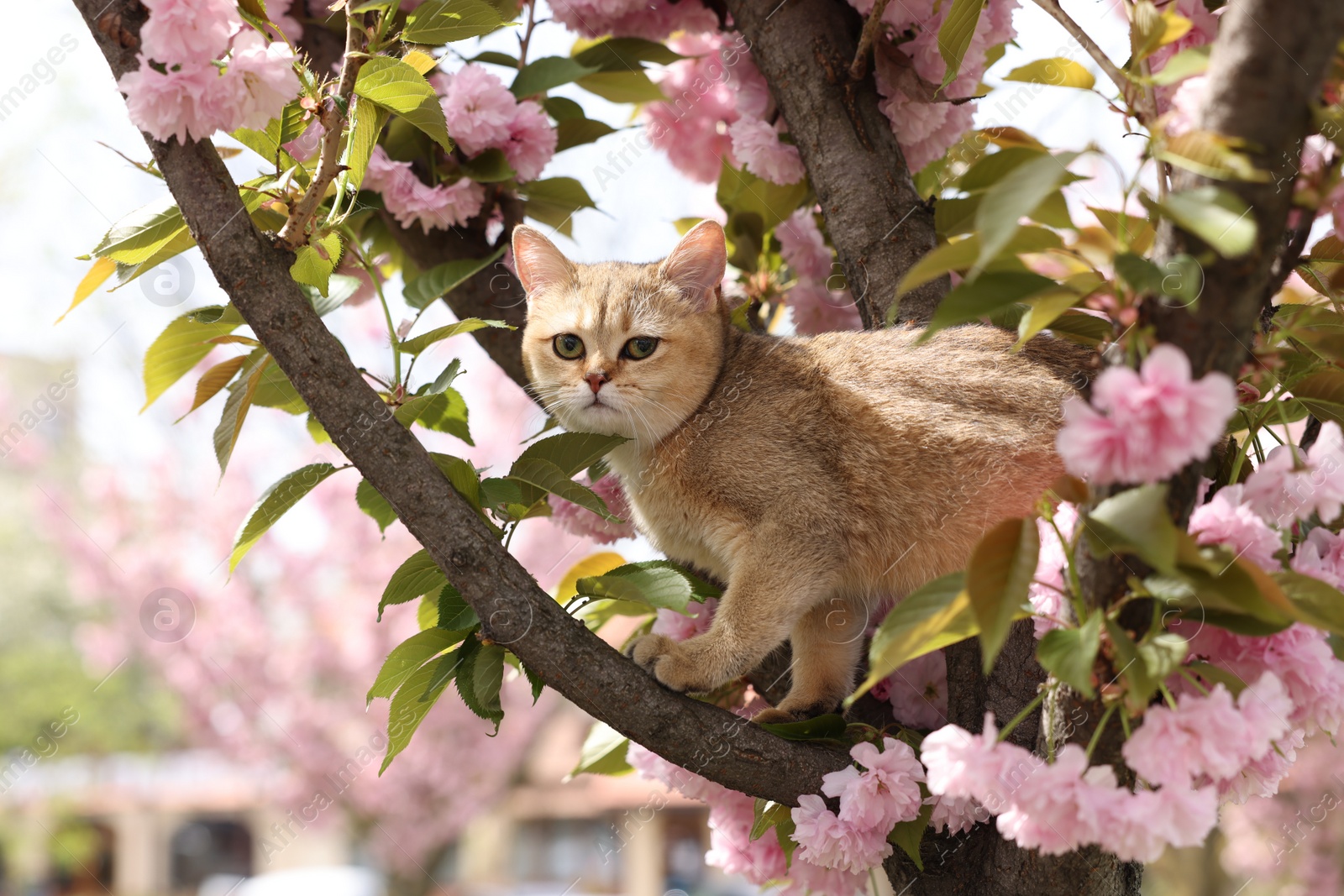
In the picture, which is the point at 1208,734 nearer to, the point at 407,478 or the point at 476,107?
the point at 407,478

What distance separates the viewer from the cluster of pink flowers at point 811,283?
2211 mm

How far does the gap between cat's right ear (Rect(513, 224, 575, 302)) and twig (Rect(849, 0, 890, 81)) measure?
73cm

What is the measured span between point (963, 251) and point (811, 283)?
4.68 ft

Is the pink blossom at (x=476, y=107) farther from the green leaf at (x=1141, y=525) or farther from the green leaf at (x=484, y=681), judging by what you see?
the green leaf at (x=1141, y=525)

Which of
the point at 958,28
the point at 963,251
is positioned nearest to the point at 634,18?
the point at 958,28

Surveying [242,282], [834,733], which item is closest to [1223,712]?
[834,733]

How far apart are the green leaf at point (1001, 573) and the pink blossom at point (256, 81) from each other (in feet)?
3.49

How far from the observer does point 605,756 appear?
6.32 ft

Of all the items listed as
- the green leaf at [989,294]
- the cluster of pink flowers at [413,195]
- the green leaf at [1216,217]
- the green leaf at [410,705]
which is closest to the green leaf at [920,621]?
the green leaf at [989,294]

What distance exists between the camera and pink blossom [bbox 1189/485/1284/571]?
996 millimetres

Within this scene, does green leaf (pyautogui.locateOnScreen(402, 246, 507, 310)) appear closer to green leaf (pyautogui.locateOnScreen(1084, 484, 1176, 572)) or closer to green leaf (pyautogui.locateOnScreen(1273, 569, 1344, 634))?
green leaf (pyautogui.locateOnScreen(1084, 484, 1176, 572))

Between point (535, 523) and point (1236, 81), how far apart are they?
8631mm

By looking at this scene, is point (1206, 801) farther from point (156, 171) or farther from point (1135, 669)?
point (156, 171)

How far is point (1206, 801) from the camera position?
0.94m
